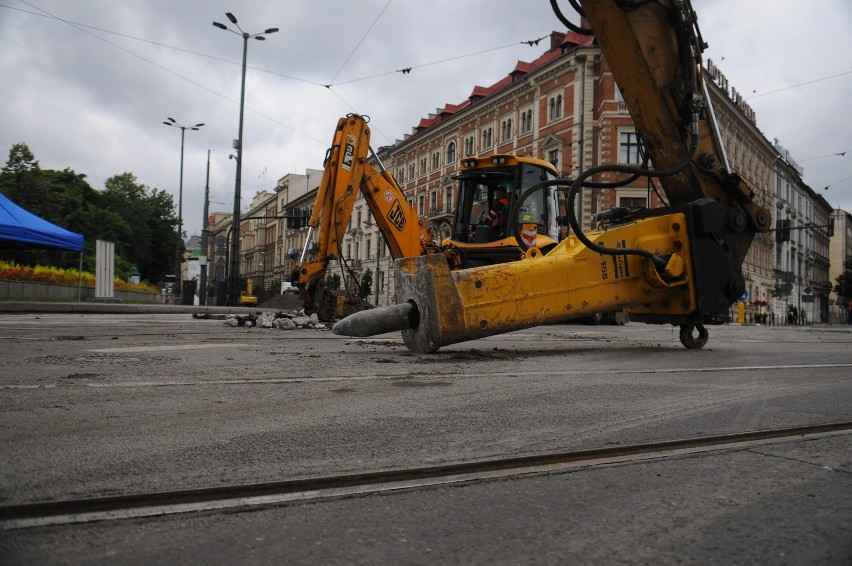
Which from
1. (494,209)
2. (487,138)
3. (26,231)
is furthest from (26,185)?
Result: (494,209)

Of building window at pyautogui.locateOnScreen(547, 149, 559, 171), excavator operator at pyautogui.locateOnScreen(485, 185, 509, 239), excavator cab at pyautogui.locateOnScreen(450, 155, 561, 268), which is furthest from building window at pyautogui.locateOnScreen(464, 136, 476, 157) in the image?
excavator operator at pyautogui.locateOnScreen(485, 185, 509, 239)

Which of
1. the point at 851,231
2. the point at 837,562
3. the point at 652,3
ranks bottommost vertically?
the point at 837,562

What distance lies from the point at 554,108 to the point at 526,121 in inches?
126

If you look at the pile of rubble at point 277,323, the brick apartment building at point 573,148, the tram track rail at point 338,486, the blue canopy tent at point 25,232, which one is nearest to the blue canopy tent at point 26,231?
the blue canopy tent at point 25,232

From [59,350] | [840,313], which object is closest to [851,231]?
[840,313]

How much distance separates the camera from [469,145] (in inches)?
2003

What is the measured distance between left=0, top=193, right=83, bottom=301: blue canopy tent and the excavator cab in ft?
39.9

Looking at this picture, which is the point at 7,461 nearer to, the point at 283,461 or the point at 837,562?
the point at 283,461

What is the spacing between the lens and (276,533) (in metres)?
1.76

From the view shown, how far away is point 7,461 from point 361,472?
4.29 feet

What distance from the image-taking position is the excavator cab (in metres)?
11.5

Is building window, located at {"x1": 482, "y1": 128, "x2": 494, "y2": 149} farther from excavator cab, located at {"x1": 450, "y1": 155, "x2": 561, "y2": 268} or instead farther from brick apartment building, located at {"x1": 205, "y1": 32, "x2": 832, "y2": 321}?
excavator cab, located at {"x1": 450, "y1": 155, "x2": 561, "y2": 268}

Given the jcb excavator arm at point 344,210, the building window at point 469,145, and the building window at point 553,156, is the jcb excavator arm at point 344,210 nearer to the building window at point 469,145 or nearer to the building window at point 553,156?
the building window at point 553,156

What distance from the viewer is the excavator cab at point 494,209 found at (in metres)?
11.5
